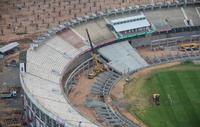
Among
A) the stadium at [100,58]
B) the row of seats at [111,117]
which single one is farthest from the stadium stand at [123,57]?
the row of seats at [111,117]

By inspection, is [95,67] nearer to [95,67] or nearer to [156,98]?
[95,67]

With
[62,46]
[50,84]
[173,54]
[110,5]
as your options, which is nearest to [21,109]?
[50,84]

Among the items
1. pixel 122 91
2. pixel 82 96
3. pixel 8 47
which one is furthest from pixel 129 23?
pixel 8 47

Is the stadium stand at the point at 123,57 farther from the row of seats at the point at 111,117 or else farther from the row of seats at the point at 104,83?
the row of seats at the point at 111,117

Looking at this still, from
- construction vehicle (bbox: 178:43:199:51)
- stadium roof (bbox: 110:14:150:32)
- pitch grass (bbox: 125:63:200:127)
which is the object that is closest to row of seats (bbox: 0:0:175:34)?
stadium roof (bbox: 110:14:150:32)

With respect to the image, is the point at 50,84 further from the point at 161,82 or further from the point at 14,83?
the point at 161,82

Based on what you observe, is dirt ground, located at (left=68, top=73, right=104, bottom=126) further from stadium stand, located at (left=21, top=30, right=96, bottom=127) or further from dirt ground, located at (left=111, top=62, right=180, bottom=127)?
dirt ground, located at (left=111, top=62, right=180, bottom=127)
